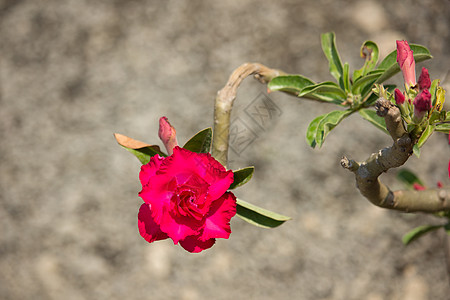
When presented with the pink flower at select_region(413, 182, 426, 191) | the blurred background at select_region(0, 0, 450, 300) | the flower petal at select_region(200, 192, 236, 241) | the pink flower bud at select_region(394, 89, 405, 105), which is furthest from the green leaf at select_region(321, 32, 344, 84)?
the blurred background at select_region(0, 0, 450, 300)

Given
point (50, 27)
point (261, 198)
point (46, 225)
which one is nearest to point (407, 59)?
point (261, 198)

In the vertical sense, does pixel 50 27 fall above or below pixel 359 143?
above

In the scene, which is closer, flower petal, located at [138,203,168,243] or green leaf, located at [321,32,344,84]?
flower petal, located at [138,203,168,243]

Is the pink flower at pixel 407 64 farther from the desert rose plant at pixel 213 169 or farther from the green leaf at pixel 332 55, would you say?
the green leaf at pixel 332 55

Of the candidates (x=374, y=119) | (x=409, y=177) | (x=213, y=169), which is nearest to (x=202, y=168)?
(x=213, y=169)

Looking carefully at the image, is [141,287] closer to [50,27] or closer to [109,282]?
[109,282]

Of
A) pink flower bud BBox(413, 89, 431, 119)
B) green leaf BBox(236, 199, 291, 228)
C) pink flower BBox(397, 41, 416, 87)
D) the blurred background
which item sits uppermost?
the blurred background

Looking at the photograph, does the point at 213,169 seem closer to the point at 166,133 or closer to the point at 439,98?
the point at 166,133

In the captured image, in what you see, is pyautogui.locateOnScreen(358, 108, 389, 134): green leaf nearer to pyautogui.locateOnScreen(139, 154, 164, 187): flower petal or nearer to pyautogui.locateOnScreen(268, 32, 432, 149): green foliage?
pyautogui.locateOnScreen(268, 32, 432, 149): green foliage
